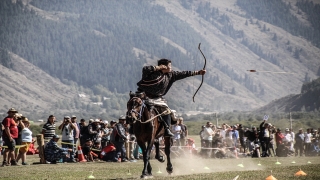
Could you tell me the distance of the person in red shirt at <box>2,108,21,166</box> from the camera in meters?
31.7

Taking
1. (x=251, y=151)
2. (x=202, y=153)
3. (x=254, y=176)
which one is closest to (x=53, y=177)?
(x=254, y=176)

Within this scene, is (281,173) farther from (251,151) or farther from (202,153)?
(251,151)

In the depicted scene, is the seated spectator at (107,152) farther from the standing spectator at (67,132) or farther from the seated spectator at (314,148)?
the seated spectator at (314,148)

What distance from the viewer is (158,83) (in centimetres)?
2372

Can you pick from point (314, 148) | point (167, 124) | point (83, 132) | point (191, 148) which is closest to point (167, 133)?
point (167, 124)

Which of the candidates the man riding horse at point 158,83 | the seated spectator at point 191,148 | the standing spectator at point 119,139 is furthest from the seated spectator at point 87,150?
the man riding horse at point 158,83

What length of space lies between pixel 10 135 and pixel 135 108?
1043cm

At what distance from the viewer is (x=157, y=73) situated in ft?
78.0

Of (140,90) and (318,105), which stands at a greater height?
(318,105)

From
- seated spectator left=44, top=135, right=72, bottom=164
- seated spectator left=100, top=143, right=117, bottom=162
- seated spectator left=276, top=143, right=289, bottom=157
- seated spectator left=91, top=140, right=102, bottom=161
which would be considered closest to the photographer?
seated spectator left=91, top=140, right=102, bottom=161

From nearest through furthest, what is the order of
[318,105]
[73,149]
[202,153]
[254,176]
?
[254,176] → [73,149] → [202,153] → [318,105]

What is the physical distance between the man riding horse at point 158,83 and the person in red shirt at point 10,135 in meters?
9.58

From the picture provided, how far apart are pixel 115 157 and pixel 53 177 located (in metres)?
12.5

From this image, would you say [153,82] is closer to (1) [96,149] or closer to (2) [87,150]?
(2) [87,150]
